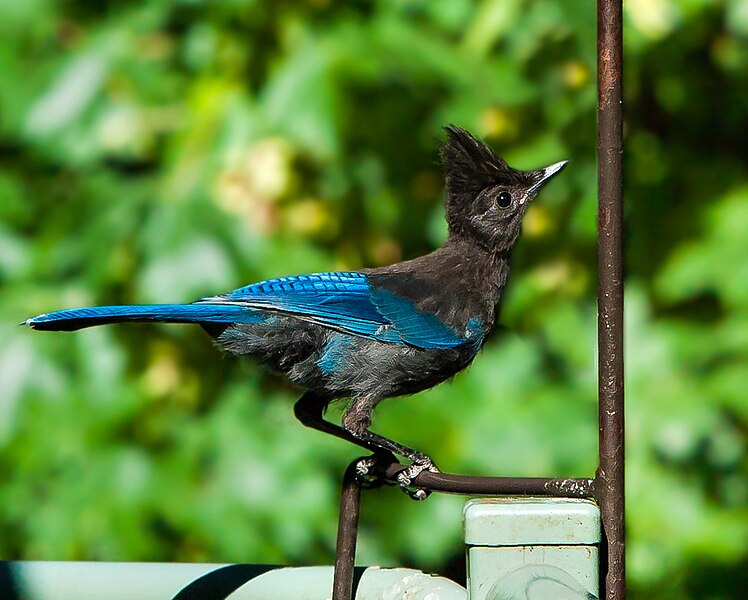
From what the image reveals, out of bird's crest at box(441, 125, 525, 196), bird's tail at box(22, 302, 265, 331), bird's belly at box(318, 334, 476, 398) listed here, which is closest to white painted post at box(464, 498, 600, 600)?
bird's tail at box(22, 302, 265, 331)

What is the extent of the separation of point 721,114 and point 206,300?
6.17 ft

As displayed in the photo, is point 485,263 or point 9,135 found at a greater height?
point 9,135

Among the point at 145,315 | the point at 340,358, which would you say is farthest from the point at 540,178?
the point at 145,315

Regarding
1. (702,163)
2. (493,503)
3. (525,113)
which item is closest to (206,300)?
(493,503)

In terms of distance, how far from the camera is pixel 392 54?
3.08m

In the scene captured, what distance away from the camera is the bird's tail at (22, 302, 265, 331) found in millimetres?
2086

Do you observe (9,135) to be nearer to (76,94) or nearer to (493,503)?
(76,94)

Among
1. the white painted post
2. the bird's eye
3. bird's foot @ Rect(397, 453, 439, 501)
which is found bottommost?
the white painted post

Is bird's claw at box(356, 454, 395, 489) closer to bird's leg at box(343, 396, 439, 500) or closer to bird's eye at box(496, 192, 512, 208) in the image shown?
bird's leg at box(343, 396, 439, 500)

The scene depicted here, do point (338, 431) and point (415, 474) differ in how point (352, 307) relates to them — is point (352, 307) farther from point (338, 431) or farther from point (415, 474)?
point (415, 474)

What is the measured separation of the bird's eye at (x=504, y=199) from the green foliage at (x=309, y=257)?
→ 1.57ft

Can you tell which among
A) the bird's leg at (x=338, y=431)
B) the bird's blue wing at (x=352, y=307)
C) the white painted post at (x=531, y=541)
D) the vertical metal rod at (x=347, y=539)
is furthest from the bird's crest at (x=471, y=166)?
the white painted post at (x=531, y=541)

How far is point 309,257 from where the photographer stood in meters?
3.20

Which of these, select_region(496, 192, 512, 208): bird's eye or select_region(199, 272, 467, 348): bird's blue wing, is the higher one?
select_region(496, 192, 512, 208): bird's eye
